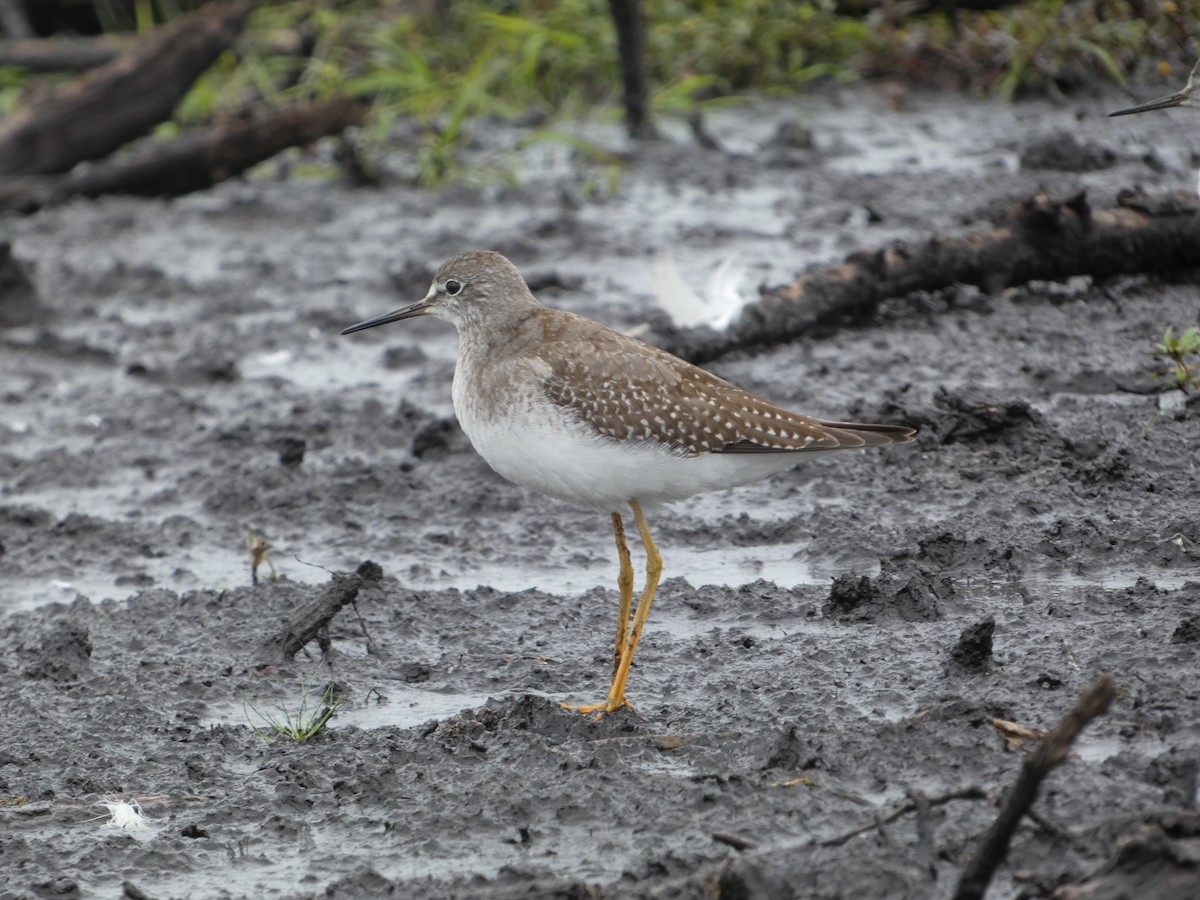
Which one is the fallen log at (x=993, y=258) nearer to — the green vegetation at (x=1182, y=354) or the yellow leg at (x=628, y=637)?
the green vegetation at (x=1182, y=354)

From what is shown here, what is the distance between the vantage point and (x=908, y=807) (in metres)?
3.66

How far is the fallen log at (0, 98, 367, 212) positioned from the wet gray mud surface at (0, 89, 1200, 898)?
101 cm

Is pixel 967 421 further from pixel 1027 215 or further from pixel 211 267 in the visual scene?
pixel 211 267

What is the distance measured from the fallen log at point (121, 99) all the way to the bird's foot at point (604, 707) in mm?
7411

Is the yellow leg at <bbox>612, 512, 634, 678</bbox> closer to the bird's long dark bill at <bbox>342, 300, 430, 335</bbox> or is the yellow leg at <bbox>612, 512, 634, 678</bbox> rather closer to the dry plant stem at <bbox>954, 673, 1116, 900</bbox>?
the bird's long dark bill at <bbox>342, 300, 430, 335</bbox>

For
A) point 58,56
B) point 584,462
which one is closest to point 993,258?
point 584,462

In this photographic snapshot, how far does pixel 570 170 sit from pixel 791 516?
5.80 metres

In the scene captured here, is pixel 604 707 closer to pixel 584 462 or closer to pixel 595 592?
pixel 584 462

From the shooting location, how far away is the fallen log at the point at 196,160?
434 inches

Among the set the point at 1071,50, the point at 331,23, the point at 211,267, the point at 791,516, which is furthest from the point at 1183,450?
the point at 331,23

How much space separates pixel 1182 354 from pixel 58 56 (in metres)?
10.6

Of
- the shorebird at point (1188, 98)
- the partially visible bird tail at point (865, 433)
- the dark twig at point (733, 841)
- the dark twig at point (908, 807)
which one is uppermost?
the shorebird at point (1188, 98)

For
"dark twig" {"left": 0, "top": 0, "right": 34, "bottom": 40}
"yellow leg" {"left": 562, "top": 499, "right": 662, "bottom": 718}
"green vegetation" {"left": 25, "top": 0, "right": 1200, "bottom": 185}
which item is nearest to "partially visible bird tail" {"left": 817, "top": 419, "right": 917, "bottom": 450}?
"yellow leg" {"left": 562, "top": 499, "right": 662, "bottom": 718}

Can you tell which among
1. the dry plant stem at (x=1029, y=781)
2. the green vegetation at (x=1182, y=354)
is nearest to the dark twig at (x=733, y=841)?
the dry plant stem at (x=1029, y=781)
